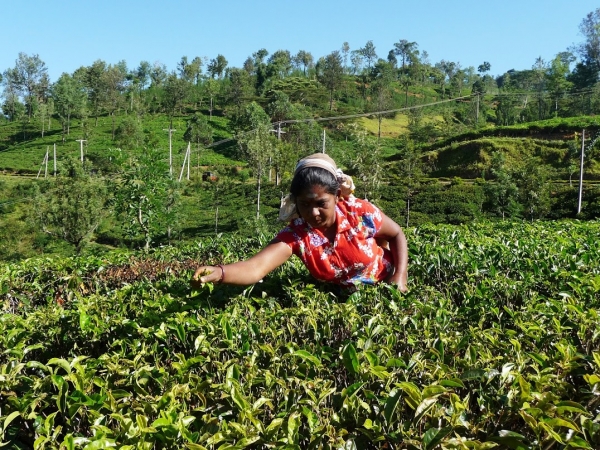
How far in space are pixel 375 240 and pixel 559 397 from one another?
161 centimetres

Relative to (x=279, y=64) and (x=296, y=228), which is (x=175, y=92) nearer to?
(x=279, y=64)

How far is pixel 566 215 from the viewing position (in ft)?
70.6

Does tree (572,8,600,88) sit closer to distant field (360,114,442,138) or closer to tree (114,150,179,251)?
distant field (360,114,442,138)

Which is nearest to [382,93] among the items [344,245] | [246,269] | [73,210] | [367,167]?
[367,167]

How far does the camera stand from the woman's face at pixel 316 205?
230 centimetres

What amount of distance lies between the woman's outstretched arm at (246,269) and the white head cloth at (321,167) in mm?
166

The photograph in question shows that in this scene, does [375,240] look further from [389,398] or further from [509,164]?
[509,164]

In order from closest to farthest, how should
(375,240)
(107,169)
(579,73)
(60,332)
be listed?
(60,332) → (375,240) → (107,169) → (579,73)

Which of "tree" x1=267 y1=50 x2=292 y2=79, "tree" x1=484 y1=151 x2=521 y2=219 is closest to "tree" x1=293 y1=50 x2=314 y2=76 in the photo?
"tree" x1=267 y1=50 x2=292 y2=79

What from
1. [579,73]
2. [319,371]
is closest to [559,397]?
[319,371]

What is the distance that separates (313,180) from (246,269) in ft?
1.57

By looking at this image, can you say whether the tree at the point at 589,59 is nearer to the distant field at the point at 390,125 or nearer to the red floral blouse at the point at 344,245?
the distant field at the point at 390,125

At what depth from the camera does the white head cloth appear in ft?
7.68

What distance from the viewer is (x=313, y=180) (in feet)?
7.43
